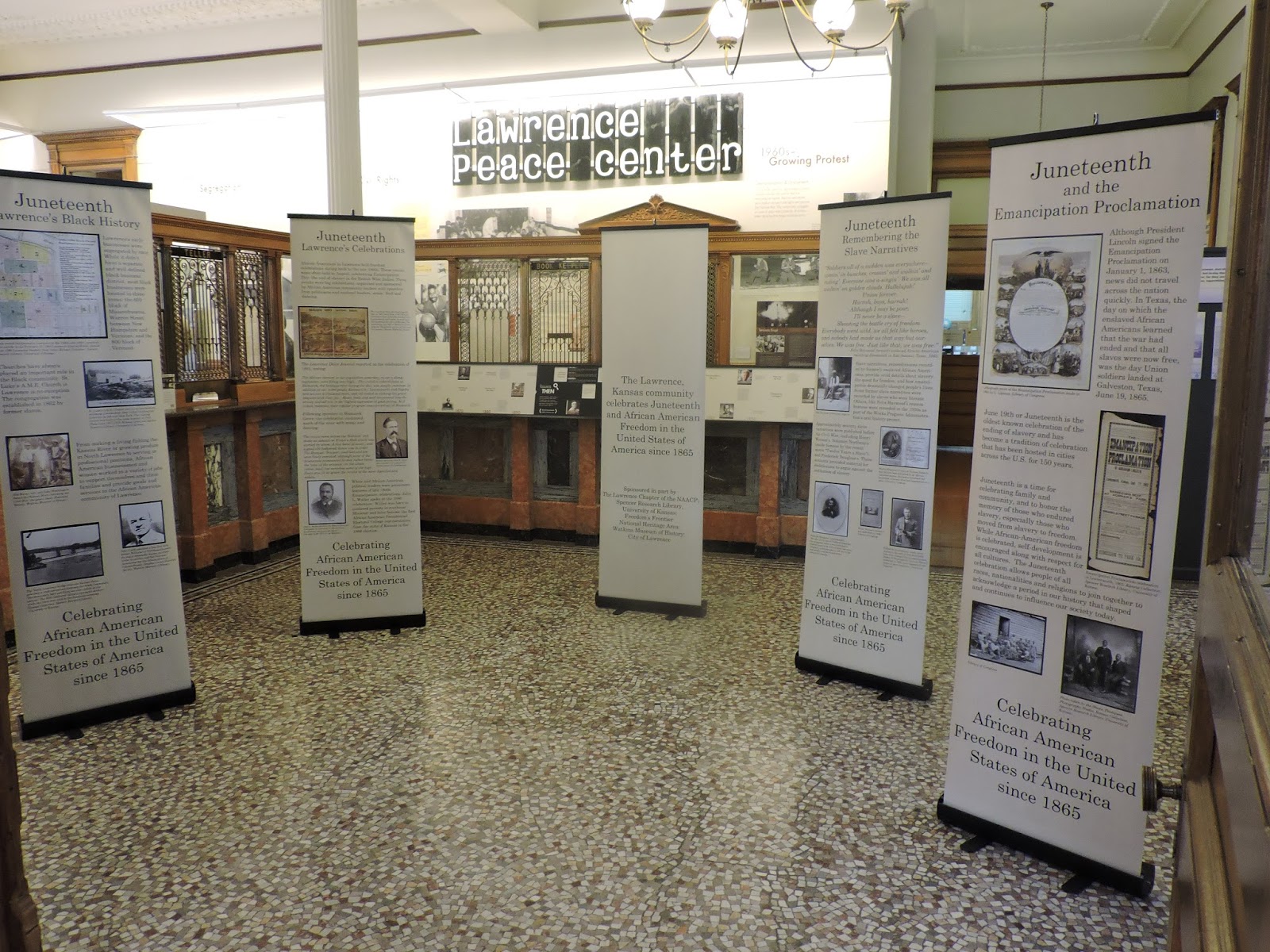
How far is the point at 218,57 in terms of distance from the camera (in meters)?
9.48

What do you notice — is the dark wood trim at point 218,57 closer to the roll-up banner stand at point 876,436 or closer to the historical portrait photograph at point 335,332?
the historical portrait photograph at point 335,332

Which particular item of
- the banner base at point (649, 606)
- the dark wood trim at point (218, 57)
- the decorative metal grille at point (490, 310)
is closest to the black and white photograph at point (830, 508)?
the banner base at point (649, 606)

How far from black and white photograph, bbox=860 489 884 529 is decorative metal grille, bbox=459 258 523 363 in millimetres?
4123

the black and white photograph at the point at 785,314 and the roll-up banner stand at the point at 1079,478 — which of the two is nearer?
the roll-up banner stand at the point at 1079,478

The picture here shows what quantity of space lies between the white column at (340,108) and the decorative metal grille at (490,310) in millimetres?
1448

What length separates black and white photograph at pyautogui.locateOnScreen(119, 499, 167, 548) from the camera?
13.4 feet

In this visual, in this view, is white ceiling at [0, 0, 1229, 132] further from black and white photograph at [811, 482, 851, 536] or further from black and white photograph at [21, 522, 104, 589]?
black and white photograph at [21, 522, 104, 589]

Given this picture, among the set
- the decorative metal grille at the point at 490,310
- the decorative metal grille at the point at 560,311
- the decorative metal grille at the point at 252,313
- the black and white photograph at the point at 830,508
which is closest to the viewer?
the black and white photograph at the point at 830,508

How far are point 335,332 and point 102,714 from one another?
2220 millimetres

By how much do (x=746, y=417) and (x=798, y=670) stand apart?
8.82 feet

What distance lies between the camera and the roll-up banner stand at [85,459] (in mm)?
3803

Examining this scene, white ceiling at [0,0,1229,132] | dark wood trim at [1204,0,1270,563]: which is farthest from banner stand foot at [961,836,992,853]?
white ceiling at [0,0,1229,132]

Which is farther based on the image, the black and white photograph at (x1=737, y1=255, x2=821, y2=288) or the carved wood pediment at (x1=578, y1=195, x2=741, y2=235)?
the carved wood pediment at (x1=578, y1=195, x2=741, y2=235)

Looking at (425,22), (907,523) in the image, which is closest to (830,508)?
(907,523)
